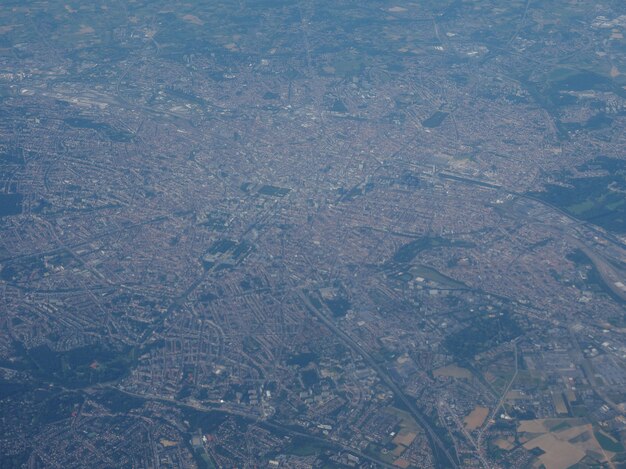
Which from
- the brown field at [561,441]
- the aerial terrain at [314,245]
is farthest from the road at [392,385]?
the brown field at [561,441]

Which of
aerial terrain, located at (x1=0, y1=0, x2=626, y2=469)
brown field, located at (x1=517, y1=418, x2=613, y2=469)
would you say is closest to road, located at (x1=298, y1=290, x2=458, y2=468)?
aerial terrain, located at (x1=0, y1=0, x2=626, y2=469)

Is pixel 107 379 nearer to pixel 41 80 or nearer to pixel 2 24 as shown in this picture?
pixel 41 80

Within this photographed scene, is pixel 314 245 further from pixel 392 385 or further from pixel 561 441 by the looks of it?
pixel 561 441

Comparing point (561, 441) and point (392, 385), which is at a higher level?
point (561, 441)

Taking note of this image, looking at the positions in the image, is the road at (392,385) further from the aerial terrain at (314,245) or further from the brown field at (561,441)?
the brown field at (561,441)

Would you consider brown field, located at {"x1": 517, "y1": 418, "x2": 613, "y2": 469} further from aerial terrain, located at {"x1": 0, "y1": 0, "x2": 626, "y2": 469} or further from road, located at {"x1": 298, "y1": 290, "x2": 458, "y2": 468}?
road, located at {"x1": 298, "y1": 290, "x2": 458, "y2": 468}

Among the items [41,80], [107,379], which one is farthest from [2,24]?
[107,379]

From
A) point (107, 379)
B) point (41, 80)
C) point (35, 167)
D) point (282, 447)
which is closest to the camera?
point (282, 447)

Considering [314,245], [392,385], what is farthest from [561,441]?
[314,245]

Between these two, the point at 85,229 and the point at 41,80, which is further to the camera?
the point at 41,80
